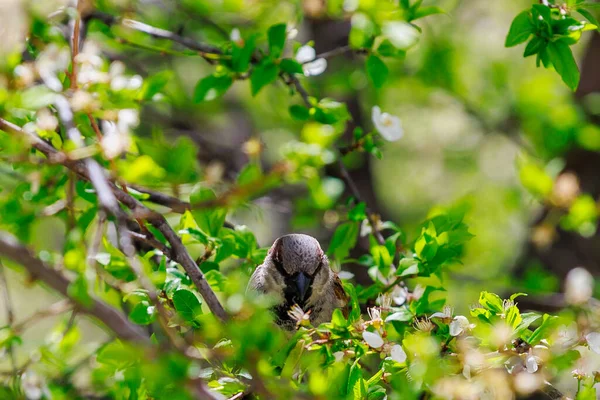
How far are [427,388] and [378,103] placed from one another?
17.3ft

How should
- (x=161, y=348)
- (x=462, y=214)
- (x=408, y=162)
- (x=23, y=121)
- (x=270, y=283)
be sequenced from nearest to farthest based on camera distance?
(x=161, y=348), (x=23, y=121), (x=462, y=214), (x=270, y=283), (x=408, y=162)

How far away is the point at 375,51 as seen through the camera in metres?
3.60

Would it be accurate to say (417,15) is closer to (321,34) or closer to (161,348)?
(161,348)

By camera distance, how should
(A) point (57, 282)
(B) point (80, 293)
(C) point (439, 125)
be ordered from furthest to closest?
(C) point (439, 125), (B) point (80, 293), (A) point (57, 282)

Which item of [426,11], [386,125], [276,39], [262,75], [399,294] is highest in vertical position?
[426,11]

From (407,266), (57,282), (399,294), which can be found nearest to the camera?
(57,282)

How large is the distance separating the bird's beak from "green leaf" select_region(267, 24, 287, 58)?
114cm

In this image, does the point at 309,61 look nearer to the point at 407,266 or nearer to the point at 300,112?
the point at 300,112

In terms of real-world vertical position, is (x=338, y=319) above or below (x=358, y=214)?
above

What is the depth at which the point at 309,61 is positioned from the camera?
3734 millimetres

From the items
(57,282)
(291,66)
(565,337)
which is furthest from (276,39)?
(57,282)

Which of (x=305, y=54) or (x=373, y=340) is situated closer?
(x=373, y=340)

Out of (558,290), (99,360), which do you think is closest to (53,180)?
(99,360)

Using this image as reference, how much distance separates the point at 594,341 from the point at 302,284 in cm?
167
